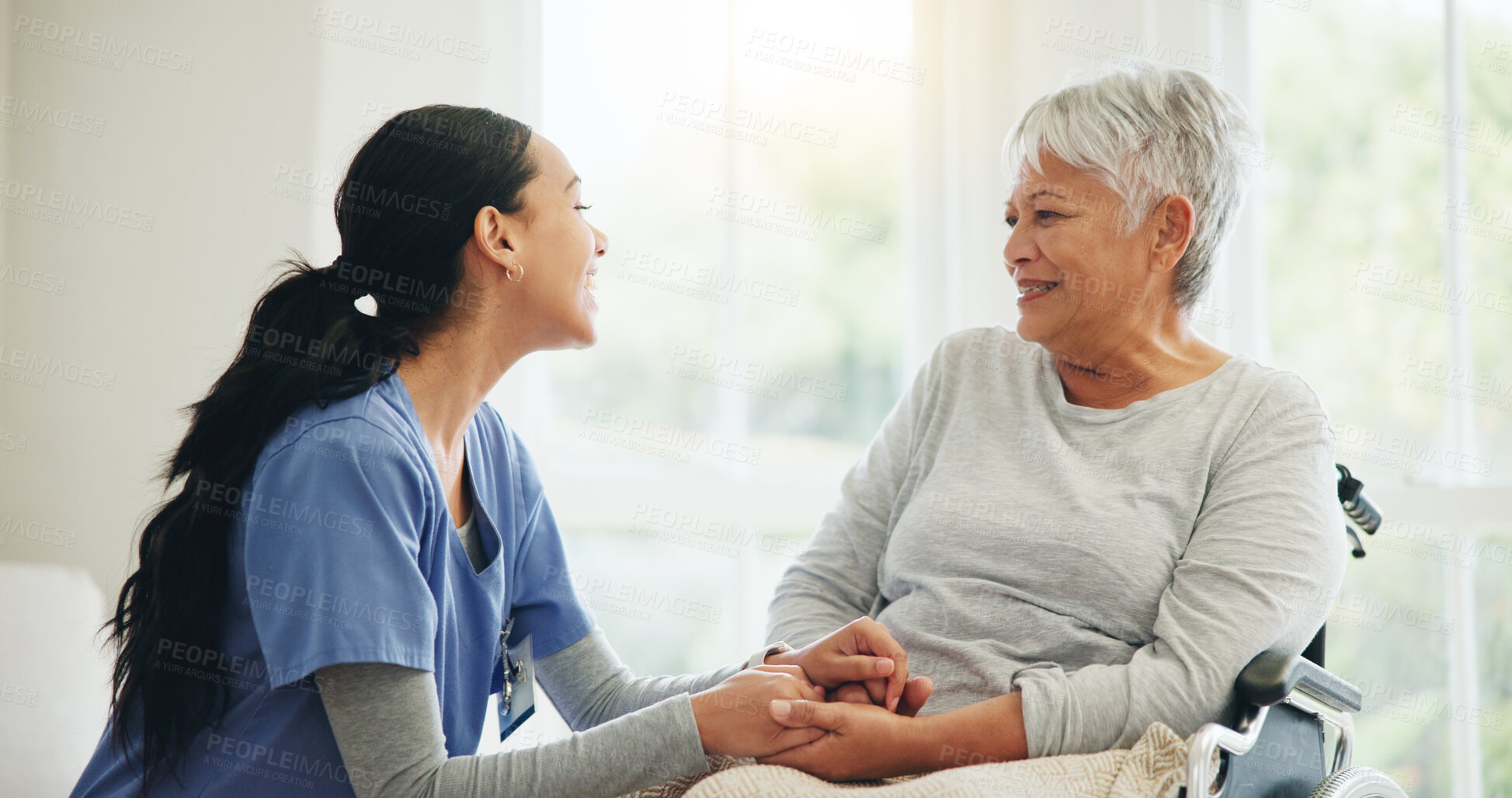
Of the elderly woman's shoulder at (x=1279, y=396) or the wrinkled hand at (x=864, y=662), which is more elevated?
the elderly woman's shoulder at (x=1279, y=396)

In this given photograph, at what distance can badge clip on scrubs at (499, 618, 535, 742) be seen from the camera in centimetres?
142

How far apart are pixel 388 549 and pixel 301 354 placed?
0.27 metres

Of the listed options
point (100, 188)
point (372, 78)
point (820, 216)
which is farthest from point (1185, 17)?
point (100, 188)

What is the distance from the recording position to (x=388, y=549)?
1082 mm

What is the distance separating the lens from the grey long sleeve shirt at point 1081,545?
1.22 meters

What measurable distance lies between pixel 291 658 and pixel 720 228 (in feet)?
5.07

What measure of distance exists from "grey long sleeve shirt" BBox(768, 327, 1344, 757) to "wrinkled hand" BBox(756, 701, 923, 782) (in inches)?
5.8

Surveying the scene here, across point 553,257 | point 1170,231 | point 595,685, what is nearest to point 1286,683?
point 1170,231

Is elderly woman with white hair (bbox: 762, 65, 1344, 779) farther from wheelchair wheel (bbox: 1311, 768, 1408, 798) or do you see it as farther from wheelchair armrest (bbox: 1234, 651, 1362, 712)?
wheelchair wheel (bbox: 1311, 768, 1408, 798)

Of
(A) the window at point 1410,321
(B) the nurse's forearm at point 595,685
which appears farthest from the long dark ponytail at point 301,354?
(A) the window at point 1410,321

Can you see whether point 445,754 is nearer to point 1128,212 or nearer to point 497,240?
point 497,240

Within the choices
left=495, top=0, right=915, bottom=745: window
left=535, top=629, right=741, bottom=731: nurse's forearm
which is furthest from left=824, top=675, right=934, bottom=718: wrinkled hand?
left=495, top=0, right=915, bottom=745: window

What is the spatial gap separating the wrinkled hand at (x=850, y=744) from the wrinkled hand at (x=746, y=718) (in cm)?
1

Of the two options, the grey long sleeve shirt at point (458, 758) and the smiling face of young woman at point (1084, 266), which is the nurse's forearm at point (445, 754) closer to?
the grey long sleeve shirt at point (458, 758)
